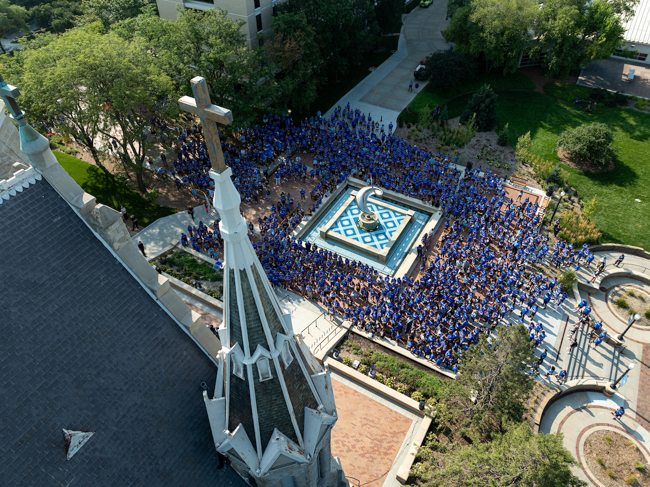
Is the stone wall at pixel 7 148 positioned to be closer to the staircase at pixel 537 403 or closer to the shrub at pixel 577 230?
the staircase at pixel 537 403

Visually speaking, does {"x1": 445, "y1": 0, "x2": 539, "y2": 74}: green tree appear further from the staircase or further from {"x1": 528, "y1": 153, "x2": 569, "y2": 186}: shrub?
the staircase

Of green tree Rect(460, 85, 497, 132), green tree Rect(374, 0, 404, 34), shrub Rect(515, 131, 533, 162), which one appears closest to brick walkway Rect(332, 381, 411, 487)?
shrub Rect(515, 131, 533, 162)

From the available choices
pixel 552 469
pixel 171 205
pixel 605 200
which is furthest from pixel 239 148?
pixel 552 469

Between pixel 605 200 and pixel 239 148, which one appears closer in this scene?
pixel 605 200

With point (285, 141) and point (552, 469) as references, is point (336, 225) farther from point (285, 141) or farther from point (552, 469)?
point (552, 469)

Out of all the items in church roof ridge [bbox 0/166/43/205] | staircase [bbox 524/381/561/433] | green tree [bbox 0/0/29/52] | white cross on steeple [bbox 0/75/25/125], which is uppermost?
white cross on steeple [bbox 0/75/25/125]

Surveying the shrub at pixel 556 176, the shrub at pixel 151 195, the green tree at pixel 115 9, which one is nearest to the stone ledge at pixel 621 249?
the shrub at pixel 556 176
